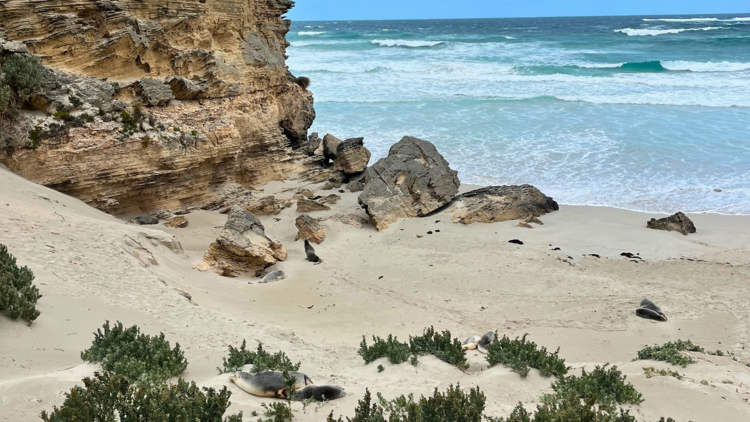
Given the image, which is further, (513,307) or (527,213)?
(527,213)

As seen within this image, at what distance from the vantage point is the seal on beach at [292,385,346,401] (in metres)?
4.92

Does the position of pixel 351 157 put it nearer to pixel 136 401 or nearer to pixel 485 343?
pixel 485 343

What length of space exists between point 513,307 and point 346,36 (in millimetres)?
65466

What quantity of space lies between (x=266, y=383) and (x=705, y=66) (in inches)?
1658

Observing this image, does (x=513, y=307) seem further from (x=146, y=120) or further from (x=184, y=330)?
(x=146, y=120)

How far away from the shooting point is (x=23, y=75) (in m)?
9.91

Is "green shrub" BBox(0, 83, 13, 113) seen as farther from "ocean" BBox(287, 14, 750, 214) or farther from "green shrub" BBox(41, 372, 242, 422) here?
"ocean" BBox(287, 14, 750, 214)

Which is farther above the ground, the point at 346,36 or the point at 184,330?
the point at 346,36

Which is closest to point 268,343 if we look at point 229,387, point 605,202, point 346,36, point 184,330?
point 184,330

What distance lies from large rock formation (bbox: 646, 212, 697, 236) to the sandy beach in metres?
0.22

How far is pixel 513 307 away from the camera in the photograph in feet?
30.9

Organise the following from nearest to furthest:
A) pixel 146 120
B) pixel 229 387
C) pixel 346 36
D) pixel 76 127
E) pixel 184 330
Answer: pixel 229 387, pixel 184 330, pixel 76 127, pixel 146 120, pixel 346 36

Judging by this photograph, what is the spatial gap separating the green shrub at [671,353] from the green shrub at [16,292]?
22.8ft

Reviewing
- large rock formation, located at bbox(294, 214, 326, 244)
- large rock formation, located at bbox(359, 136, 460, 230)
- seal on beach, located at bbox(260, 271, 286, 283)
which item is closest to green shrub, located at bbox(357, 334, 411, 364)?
seal on beach, located at bbox(260, 271, 286, 283)
